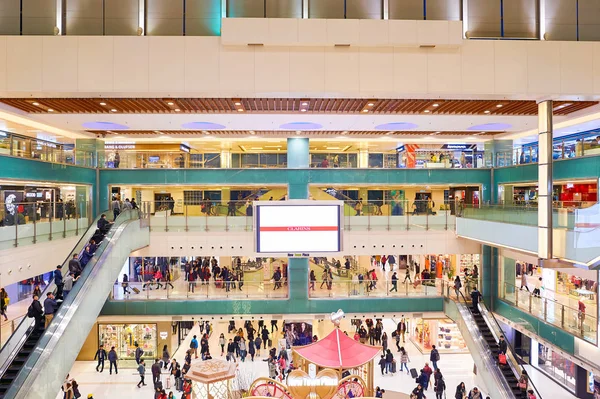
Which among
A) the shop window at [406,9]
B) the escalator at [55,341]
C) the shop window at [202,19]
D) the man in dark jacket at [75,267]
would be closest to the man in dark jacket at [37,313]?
the escalator at [55,341]

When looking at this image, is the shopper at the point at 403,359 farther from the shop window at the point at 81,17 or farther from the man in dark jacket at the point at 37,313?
the shop window at the point at 81,17

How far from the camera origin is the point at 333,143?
21.4 meters

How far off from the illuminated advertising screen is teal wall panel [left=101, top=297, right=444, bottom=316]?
4341mm

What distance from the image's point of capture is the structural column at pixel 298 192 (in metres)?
18.7

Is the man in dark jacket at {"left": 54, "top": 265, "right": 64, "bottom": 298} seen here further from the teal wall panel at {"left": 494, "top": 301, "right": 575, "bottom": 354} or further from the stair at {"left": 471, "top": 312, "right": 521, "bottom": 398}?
the teal wall panel at {"left": 494, "top": 301, "right": 575, "bottom": 354}

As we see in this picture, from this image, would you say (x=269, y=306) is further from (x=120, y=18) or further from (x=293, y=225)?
(x=120, y=18)

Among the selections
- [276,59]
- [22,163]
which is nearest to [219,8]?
[276,59]

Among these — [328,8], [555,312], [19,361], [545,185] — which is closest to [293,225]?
[328,8]

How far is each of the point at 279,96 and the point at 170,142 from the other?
1236 centimetres

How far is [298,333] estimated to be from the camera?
19.4 meters

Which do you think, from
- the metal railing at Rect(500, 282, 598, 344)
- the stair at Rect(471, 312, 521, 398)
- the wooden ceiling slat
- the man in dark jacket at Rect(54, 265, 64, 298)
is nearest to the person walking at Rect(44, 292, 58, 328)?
the man in dark jacket at Rect(54, 265, 64, 298)

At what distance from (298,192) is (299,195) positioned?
0.14 metres

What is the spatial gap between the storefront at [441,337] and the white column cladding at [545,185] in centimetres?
934

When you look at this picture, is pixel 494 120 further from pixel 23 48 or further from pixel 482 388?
pixel 23 48
